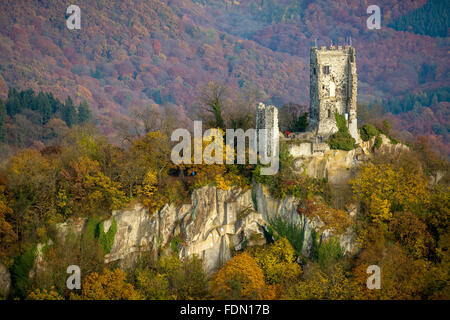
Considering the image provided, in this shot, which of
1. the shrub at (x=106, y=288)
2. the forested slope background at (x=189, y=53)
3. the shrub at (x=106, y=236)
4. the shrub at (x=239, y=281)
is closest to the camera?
the shrub at (x=106, y=288)

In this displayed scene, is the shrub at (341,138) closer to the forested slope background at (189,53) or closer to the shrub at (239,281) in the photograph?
the shrub at (239,281)

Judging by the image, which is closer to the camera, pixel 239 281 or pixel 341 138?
pixel 239 281

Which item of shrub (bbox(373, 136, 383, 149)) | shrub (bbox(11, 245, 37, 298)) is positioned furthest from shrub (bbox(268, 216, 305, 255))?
shrub (bbox(11, 245, 37, 298))

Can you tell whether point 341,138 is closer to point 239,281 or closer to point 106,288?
point 239,281

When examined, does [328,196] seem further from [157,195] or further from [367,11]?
[367,11]

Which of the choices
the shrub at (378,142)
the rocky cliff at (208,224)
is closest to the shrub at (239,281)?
the rocky cliff at (208,224)

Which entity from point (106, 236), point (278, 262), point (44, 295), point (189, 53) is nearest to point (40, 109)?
point (189, 53)

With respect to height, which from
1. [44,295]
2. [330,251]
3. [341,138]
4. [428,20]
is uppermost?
[428,20]

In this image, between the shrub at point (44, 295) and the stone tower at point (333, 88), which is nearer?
the shrub at point (44, 295)

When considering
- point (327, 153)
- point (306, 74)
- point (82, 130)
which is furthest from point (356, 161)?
point (306, 74)
